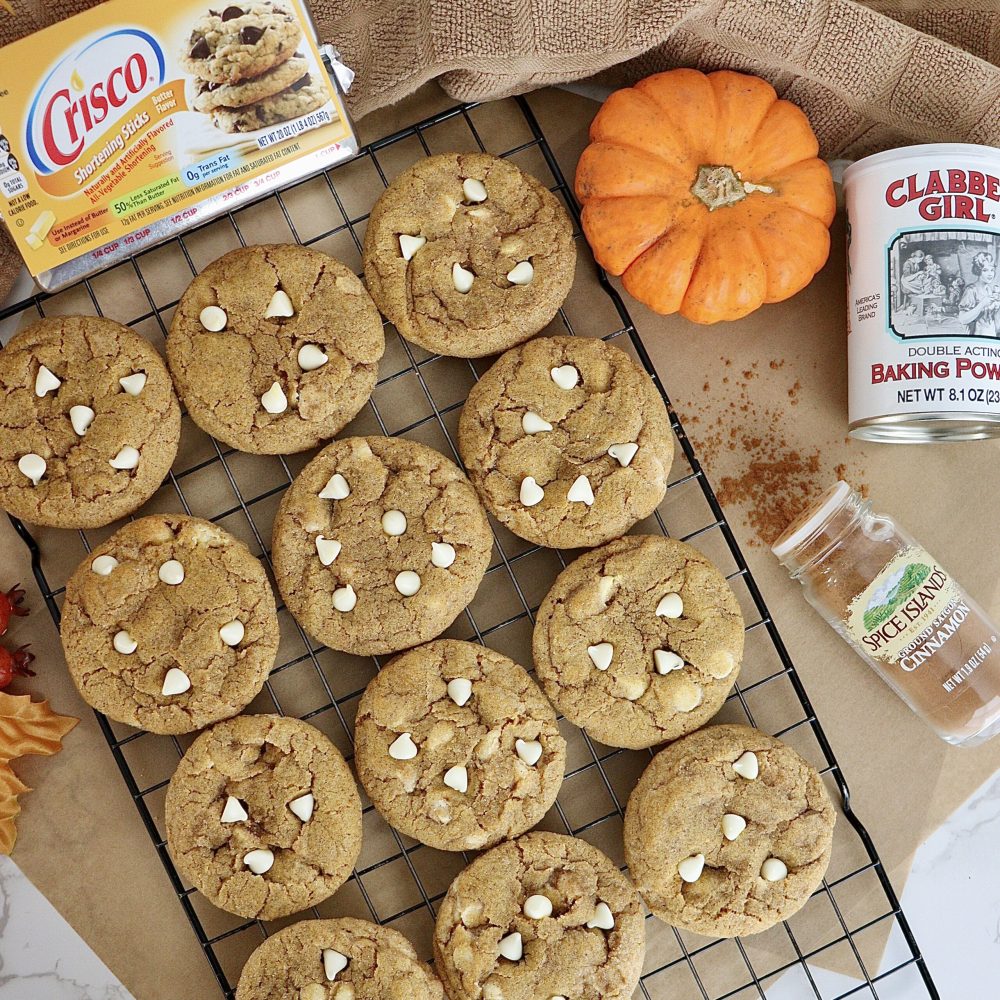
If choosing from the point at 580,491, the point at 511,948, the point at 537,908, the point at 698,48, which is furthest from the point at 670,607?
the point at 698,48

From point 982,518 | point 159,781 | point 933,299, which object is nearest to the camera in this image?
point 933,299

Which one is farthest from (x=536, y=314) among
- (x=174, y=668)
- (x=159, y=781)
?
(x=159, y=781)

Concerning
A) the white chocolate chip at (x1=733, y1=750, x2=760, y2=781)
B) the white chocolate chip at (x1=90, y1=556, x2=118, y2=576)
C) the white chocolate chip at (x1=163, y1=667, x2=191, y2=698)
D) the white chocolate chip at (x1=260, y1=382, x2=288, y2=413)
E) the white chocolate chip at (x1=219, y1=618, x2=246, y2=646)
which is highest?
the white chocolate chip at (x1=260, y1=382, x2=288, y2=413)

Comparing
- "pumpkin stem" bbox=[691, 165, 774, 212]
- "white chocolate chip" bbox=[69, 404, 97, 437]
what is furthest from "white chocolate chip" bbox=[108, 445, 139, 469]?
"pumpkin stem" bbox=[691, 165, 774, 212]

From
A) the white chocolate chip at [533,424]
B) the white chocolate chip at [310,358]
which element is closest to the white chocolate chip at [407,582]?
the white chocolate chip at [533,424]

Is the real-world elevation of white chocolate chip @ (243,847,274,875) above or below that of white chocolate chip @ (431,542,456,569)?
below

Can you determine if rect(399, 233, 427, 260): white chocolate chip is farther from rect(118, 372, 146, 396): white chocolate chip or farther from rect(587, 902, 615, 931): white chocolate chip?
rect(587, 902, 615, 931): white chocolate chip

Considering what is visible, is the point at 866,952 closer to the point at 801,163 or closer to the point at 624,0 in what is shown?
the point at 801,163
